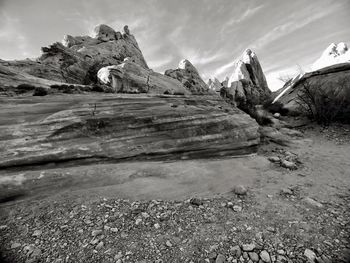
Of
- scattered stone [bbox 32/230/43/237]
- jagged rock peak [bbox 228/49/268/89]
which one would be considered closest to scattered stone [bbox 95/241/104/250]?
scattered stone [bbox 32/230/43/237]

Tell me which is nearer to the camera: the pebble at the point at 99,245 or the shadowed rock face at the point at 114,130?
the pebble at the point at 99,245

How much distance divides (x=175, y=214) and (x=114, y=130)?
231 inches

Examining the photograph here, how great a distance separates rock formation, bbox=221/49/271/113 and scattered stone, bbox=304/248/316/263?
113 ft

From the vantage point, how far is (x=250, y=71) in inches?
1866

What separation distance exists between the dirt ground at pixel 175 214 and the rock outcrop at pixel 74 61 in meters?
19.7

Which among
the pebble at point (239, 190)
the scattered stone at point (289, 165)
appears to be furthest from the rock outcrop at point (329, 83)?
the pebble at point (239, 190)

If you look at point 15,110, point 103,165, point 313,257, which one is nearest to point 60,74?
point 15,110

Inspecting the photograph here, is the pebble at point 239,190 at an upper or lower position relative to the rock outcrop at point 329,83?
lower

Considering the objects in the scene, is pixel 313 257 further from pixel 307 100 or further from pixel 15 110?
pixel 307 100

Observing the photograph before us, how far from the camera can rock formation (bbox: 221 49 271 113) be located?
125 feet

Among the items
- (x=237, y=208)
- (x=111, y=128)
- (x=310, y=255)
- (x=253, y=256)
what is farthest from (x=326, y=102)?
(x=111, y=128)

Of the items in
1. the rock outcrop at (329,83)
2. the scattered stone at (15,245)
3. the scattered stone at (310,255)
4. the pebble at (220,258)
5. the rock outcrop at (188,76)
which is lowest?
the pebble at (220,258)

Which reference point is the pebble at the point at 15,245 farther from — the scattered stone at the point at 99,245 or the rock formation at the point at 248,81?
the rock formation at the point at 248,81

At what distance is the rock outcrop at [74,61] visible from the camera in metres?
24.3
